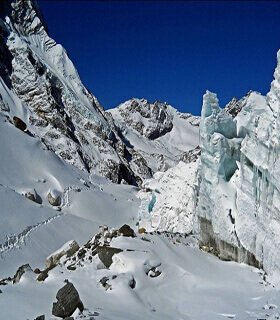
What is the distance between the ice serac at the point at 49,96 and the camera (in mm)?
79875

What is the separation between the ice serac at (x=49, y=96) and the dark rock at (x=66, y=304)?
202ft

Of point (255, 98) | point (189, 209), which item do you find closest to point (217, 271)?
point (255, 98)

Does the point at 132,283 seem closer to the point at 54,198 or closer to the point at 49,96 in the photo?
the point at 54,198

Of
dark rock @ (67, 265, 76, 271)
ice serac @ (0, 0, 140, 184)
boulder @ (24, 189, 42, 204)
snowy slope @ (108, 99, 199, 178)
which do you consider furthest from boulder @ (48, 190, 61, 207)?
snowy slope @ (108, 99, 199, 178)

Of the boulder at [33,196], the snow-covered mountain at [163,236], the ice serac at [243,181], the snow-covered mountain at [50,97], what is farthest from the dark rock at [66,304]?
the snow-covered mountain at [50,97]

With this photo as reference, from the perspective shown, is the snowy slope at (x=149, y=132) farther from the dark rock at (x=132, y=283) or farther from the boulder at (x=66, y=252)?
the dark rock at (x=132, y=283)

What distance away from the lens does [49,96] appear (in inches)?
3519

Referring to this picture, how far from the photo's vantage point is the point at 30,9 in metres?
107

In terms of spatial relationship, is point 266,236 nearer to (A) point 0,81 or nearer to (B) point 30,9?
(A) point 0,81

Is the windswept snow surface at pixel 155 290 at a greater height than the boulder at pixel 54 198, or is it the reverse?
the boulder at pixel 54 198

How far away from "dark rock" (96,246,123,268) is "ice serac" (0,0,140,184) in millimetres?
57155

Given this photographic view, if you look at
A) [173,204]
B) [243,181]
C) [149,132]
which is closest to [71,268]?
[243,181]

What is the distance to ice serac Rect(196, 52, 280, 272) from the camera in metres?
18.0

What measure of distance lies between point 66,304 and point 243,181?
10.7 m
